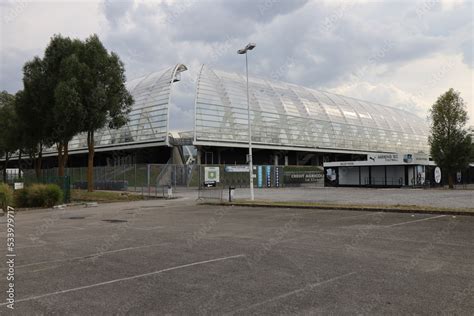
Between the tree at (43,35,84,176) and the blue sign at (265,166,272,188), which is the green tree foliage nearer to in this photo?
the tree at (43,35,84,176)

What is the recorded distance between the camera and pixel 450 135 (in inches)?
1843

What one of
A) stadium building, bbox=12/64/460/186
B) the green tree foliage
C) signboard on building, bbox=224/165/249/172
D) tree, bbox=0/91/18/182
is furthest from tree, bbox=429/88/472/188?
tree, bbox=0/91/18/182

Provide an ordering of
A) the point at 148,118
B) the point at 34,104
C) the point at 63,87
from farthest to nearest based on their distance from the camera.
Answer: the point at 148,118 < the point at 34,104 < the point at 63,87

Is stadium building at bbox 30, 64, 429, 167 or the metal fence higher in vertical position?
stadium building at bbox 30, 64, 429, 167

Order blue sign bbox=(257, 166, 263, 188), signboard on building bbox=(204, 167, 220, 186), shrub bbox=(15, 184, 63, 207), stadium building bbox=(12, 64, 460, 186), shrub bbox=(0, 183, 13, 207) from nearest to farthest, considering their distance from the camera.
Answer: shrub bbox=(0, 183, 13, 207), shrub bbox=(15, 184, 63, 207), signboard on building bbox=(204, 167, 220, 186), stadium building bbox=(12, 64, 460, 186), blue sign bbox=(257, 166, 263, 188)

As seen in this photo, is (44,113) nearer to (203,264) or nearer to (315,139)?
(203,264)

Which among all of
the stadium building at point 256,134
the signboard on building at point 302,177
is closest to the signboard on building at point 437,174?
the stadium building at point 256,134

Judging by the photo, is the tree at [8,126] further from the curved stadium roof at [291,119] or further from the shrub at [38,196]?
the curved stadium roof at [291,119]

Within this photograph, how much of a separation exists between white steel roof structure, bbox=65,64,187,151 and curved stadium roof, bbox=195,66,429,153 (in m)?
4.89

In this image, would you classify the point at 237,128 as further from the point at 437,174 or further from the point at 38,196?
the point at 38,196

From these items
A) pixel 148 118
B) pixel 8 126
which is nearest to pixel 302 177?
pixel 148 118

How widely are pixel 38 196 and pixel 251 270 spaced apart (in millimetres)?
22010

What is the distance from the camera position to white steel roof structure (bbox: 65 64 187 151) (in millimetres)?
64438

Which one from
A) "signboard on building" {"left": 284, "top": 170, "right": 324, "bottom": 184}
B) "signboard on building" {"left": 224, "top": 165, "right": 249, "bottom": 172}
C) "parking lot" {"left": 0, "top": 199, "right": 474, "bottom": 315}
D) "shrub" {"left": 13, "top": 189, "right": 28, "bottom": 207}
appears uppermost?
"signboard on building" {"left": 224, "top": 165, "right": 249, "bottom": 172}
